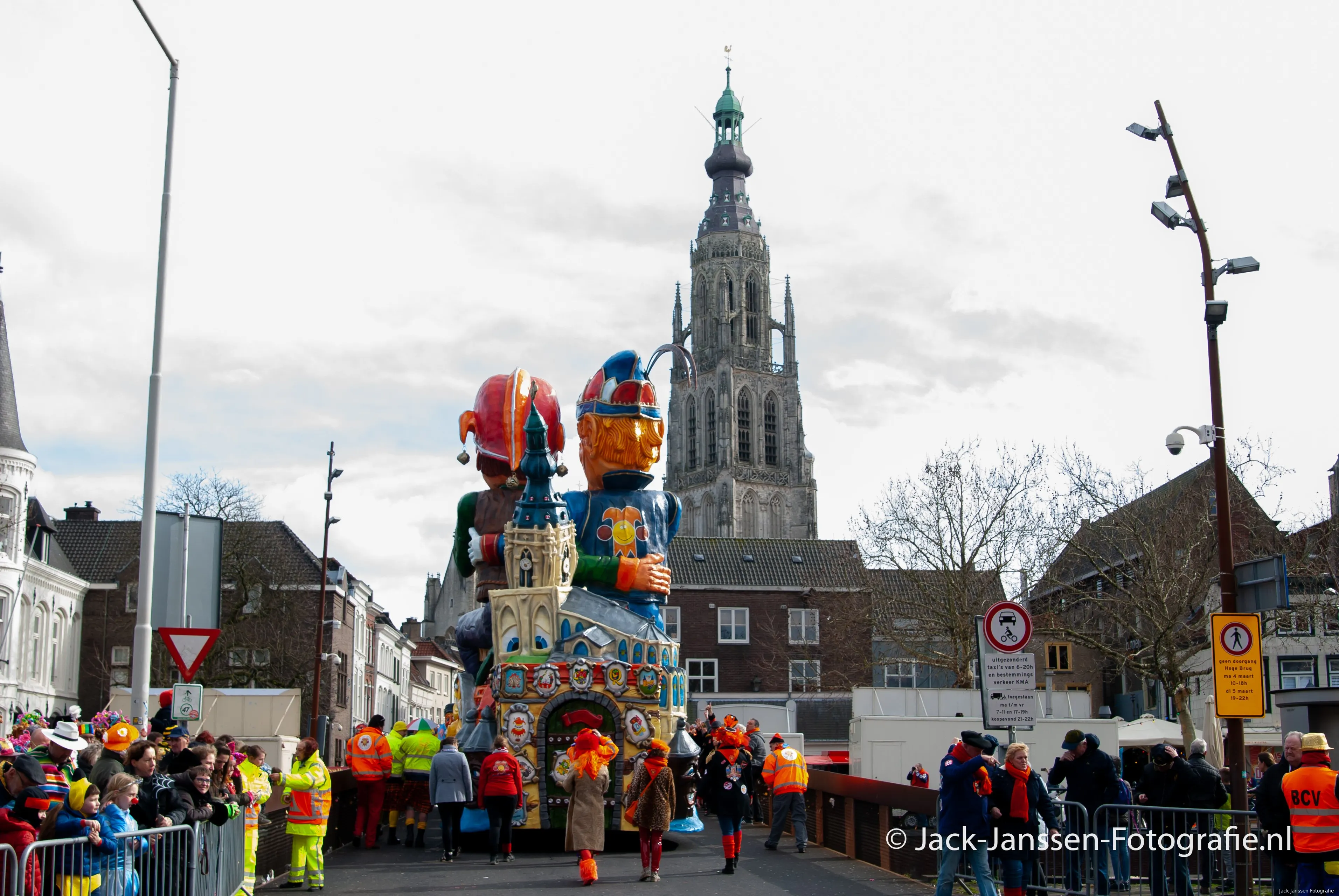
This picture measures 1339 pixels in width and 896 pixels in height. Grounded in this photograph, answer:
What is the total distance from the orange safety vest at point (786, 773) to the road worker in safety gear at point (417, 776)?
14.2 ft

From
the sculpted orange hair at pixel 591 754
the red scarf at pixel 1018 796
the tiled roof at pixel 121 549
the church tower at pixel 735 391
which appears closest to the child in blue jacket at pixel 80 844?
the sculpted orange hair at pixel 591 754

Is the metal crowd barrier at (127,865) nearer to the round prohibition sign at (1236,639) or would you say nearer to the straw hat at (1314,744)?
the straw hat at (1314,744)

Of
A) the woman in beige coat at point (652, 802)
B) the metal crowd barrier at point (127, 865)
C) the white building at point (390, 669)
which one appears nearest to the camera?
the metal crowd barrier at point (127, 865)

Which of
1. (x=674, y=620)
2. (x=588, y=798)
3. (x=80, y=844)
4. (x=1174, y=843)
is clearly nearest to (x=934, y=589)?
(x=674, y=620)

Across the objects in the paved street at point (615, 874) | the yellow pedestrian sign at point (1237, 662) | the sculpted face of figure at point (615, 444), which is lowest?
the paved street at point (615, 874)

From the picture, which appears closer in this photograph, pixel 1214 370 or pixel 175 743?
pixel 175 743

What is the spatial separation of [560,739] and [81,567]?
1568 inches

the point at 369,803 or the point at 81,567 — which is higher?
the point at 81,567

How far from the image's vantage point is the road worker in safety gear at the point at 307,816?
14.7 meters

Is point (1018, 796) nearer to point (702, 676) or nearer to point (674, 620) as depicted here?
point (702, 676)

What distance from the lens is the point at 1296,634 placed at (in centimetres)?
3594

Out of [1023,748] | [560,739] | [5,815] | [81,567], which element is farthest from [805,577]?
[5,815]

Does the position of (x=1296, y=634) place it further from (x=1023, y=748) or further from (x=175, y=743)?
(x=175, y=743)

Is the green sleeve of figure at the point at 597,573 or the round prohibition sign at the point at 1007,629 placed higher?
the green sleeve of figure at the point at 597,573
